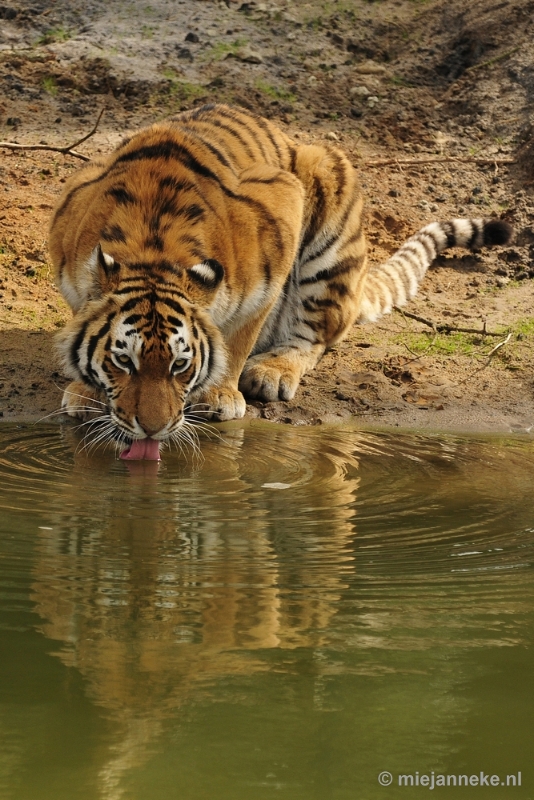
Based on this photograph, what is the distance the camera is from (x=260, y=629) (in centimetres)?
270

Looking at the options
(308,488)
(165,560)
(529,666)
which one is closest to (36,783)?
(529,666)

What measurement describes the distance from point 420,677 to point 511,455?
2.60m

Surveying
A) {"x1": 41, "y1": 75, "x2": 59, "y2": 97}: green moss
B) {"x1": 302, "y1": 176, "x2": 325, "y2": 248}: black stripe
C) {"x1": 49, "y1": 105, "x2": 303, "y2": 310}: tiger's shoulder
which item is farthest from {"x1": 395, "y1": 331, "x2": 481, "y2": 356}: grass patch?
{"x1": 41, "y1": 75, "x2": 59, "y2": 97}: green moss

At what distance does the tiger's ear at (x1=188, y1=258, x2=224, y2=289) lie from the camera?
4.74 meters

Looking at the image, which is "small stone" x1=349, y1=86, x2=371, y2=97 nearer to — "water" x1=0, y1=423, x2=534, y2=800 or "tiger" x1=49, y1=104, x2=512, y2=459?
"tiger" x1=49, y1=104, x2=512, y2=459

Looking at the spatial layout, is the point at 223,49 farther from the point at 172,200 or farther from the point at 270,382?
the point at 172,200

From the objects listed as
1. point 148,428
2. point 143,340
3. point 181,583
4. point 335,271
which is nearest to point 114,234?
point 143,340

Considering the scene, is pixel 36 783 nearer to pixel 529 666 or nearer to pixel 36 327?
pixel 529 666

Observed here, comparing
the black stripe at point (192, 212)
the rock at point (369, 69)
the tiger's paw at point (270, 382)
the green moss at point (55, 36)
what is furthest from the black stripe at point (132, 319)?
the rock at point (369, 69)

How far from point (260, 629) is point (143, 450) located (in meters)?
1.91

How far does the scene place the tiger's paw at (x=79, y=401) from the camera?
5.18m

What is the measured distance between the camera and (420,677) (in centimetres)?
244

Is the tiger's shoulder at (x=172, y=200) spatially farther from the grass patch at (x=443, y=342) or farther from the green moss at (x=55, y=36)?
the green moss at (x=55, y=36)

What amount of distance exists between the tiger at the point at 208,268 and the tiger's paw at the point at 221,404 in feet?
0.03
